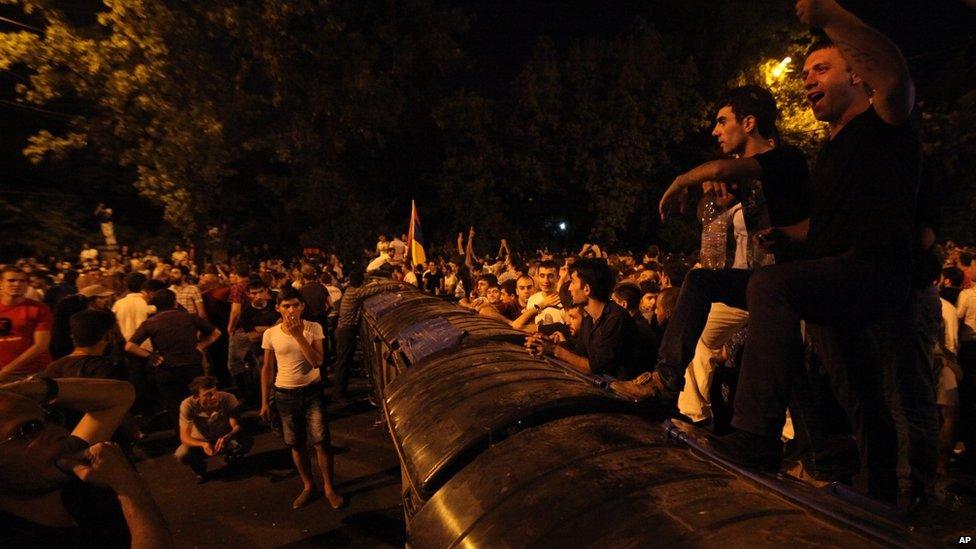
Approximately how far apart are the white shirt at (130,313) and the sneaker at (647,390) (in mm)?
7620

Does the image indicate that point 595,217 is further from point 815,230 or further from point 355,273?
point 815,230

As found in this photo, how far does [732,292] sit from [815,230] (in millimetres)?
429

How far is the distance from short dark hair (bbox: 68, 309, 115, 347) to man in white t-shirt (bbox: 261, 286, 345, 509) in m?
1.57

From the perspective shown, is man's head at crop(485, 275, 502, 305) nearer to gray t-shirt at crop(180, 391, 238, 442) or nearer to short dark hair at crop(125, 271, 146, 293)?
gray t-shirt at crop(180, 391, 238, 442)

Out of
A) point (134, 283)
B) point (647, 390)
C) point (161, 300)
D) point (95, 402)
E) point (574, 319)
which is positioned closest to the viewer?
point (95, 402)

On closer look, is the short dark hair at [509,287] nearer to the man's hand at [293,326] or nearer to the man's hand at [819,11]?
the man's hand at [293,326]

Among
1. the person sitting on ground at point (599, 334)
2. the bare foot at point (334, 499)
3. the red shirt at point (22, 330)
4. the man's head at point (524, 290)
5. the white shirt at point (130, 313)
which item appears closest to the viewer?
the person sitting on ground at point (599, 334)

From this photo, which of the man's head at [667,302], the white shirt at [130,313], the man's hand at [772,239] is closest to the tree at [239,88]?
the white shirt at [130,313]

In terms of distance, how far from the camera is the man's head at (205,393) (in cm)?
642

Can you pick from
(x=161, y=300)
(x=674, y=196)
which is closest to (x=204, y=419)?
(x=161, y=300)

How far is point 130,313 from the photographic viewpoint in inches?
310

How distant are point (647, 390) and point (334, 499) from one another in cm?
439

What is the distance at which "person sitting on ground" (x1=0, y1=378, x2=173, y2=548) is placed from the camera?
72.8 inches

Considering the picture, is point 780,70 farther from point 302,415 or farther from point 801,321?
point 801,321
